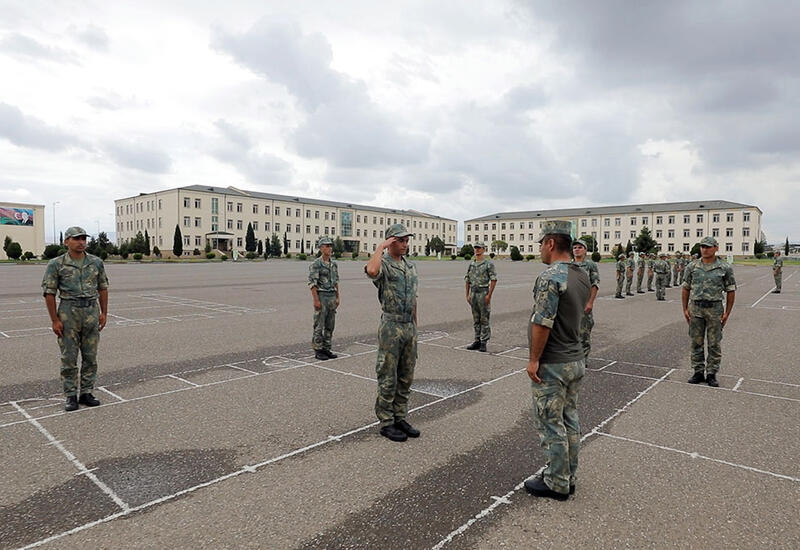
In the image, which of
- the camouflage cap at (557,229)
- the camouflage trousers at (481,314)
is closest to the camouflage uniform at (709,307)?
the camouflage trousers at (481,314)

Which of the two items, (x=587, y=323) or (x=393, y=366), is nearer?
(x=393, y=366)

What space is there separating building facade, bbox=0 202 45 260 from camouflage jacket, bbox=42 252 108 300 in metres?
80.8

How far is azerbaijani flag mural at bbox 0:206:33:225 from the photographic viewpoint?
230ft

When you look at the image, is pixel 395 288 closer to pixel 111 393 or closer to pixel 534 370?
pixel 534 370

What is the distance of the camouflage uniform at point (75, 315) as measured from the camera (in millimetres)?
6047

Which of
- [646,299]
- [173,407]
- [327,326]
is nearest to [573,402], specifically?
[173,407]

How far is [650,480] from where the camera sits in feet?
14.0

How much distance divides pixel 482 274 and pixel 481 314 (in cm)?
86

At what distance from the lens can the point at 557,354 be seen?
3.91m

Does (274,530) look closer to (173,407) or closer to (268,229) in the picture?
(173,407)

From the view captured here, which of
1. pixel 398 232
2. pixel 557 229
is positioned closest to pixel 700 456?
pixel 557 229

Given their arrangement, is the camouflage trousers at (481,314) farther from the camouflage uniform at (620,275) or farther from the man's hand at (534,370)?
the camouflage uniform at (620,275)

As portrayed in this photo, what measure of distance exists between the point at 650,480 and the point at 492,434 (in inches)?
62.4

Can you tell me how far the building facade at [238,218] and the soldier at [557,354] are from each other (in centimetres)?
9038
